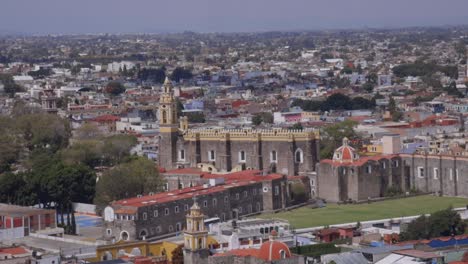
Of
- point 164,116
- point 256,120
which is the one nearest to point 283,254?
point 164,116

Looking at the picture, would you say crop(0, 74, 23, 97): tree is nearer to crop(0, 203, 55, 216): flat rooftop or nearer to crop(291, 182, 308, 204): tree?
crop(291, 182, 308, 204): tree

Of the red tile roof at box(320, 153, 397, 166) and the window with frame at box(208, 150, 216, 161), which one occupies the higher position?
the red tile roof at box(320, 153, 397, 166)

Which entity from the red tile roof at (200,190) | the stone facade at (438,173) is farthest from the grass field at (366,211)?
the red tile roof at (200,190)

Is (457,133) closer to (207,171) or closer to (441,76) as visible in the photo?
(207,171)

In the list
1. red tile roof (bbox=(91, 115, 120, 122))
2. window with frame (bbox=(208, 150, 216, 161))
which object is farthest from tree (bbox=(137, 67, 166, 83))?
window with frame (bbox=(208, 150, 216, 161))

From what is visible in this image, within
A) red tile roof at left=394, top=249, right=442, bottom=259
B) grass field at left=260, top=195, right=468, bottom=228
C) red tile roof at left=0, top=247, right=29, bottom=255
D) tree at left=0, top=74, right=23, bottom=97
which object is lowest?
tree at left=0, top=74, right=23, bottom=97

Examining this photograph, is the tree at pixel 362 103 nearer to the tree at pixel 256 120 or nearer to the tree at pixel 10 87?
the tree at pixel 256 120

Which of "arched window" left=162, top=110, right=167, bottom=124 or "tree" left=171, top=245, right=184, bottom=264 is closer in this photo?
"tree" left=171, top=245, right=184, bottom=264

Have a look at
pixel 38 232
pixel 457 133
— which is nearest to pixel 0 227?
pixel 38 232
